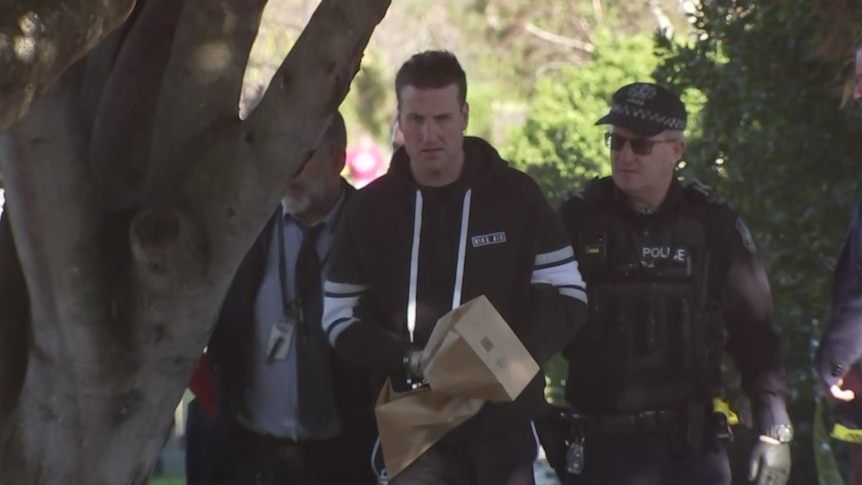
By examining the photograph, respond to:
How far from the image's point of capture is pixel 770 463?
215 inches

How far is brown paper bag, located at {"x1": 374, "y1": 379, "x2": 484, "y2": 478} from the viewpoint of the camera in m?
4.71

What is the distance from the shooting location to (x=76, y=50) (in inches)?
129

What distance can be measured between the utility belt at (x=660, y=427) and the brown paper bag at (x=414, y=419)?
2.71 feet

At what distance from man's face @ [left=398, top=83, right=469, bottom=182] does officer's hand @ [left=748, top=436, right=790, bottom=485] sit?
145 centimetres

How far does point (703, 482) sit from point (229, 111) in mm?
2076

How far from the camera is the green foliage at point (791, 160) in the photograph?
784 cm

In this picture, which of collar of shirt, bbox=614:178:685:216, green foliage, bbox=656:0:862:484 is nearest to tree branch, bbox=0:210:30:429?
collar of shirt, bbox=614:178:685:216

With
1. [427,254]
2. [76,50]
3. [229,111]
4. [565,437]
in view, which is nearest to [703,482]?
[565,437]

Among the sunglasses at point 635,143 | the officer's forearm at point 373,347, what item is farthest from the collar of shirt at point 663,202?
the officer's forearm at point 373,347

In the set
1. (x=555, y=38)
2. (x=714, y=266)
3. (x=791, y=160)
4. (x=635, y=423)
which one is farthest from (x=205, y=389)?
(x=555, y=38)

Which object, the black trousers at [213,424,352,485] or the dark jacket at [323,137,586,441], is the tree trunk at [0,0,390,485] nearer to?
the dark jacket at [323,137,586,441]

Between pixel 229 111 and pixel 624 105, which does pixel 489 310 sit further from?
pixel 624 105

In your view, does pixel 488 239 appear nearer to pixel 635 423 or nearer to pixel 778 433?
pixel 635 423

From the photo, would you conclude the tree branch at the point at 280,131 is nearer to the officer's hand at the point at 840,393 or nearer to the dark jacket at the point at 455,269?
the dark jacket at the point at 455,269
